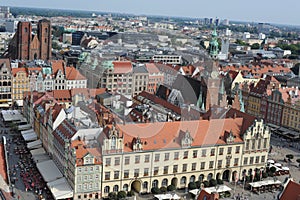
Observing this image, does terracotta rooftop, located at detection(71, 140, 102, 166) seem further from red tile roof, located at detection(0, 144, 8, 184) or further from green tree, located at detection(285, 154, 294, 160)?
green tree, located at detection(285, 154, 294, 160)

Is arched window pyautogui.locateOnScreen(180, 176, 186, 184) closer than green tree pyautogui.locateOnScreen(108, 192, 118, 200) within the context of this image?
No

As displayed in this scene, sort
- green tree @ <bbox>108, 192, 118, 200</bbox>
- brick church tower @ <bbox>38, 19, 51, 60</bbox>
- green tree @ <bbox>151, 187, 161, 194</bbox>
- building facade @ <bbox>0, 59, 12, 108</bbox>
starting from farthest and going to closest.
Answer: brick church tower @ <bbox>38, 19, 51, 60</bbox> < building facade @ <bbox>0, 59, 12, 108</bbox> < green tree @ <bbox>151, 187, 161, 194</bbox> < green tree @ <bbox>108, 192, 118, 200</bbox>

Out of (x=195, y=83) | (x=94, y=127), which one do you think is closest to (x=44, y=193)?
(x=94, y=127)

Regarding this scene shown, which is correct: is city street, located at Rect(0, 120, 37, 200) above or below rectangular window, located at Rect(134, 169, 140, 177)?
below

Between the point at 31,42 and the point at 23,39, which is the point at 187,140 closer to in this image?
the point at 23,39

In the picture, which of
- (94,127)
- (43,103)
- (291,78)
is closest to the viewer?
(94,127)

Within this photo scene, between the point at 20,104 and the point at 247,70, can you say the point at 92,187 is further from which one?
the point at 247,70

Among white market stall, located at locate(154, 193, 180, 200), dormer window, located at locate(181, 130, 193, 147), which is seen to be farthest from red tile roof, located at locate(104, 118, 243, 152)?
white market stall, located at locate(154, 193, 180, 200)

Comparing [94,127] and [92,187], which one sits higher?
[94,127]
